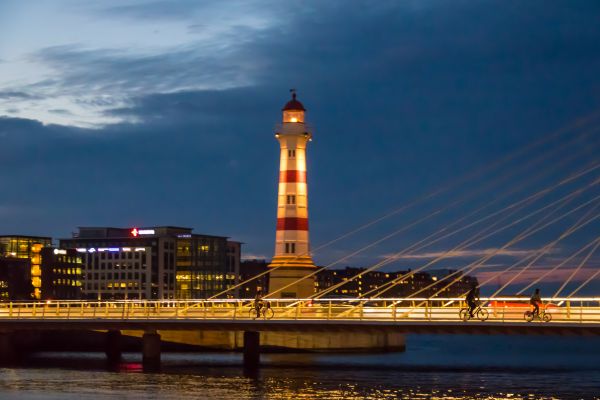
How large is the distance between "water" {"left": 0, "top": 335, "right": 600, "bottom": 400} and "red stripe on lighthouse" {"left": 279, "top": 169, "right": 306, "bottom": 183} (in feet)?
49.8

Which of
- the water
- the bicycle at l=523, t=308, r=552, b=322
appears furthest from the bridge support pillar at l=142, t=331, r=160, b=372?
the bicycle at l=523, t=308, r=552, b=322

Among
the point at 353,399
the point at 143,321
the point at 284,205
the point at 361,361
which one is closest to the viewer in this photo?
the point at 353,399

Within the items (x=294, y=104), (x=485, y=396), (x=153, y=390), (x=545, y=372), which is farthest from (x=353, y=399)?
(x=294, y=104)

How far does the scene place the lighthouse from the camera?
312 feet

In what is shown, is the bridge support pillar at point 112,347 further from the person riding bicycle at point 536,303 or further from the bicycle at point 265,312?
the person riding bicycle at point 536,303

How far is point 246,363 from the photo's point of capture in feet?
247

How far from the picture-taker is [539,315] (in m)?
56.1

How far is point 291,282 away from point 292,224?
465cm

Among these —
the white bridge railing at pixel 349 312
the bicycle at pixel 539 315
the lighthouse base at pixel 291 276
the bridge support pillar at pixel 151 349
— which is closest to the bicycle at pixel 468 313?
the white bridge railing at pixel 349 312

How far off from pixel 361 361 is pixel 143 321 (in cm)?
2132

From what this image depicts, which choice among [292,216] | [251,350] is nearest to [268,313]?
[251,350]

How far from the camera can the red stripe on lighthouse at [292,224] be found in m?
95.0

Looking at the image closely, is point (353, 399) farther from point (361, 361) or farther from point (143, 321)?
point (361, 361)

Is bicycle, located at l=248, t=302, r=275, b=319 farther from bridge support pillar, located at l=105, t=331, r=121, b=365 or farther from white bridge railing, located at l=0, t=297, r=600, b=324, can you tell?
bridge support pillar, located at l=105, t=331, r=121, b=365
